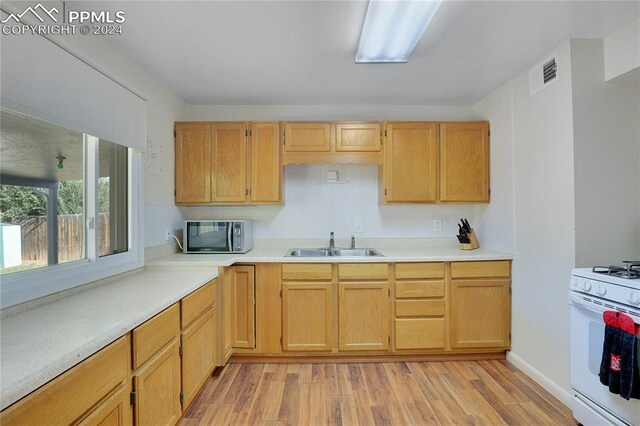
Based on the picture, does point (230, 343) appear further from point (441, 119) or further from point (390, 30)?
point (441, 119)

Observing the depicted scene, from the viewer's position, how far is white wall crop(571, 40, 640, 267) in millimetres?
1847

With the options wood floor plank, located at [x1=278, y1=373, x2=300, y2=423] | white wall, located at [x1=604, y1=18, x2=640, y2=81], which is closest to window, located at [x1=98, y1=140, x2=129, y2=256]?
wood floor plank, located at [x1=278, y1=373, x2=300, y2=423]

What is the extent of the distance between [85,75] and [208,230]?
4.56ft

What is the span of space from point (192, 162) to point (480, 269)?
276cm

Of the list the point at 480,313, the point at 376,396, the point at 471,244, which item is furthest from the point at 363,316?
the point at 471,244

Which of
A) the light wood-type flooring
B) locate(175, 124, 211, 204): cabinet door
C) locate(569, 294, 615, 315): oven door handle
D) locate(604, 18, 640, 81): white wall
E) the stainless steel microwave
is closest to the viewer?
locate(569, 294, 615, 315): oven door handle

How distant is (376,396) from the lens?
2.03 m

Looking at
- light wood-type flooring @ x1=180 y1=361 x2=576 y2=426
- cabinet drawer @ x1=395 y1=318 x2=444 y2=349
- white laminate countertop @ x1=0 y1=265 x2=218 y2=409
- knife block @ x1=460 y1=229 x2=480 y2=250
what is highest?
knife block @ x1=460 y1=229 x2=480 y2=250

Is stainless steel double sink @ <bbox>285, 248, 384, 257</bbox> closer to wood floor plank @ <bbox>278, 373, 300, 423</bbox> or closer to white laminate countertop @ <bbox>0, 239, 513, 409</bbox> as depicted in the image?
white laminate countertop @ <bbox>0, 239, 513, 409</bbox>

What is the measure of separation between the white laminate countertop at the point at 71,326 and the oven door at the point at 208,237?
→ 29.4 inches

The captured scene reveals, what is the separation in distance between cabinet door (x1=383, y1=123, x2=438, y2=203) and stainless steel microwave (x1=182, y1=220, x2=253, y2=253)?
4.74 feet

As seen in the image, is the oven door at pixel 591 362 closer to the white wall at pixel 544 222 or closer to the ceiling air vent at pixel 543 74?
the white wall at pixel 544 222

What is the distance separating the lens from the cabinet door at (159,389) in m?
1.30

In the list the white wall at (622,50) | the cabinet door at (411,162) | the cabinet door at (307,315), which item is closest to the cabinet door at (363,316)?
the cabinet door at (307,315)
